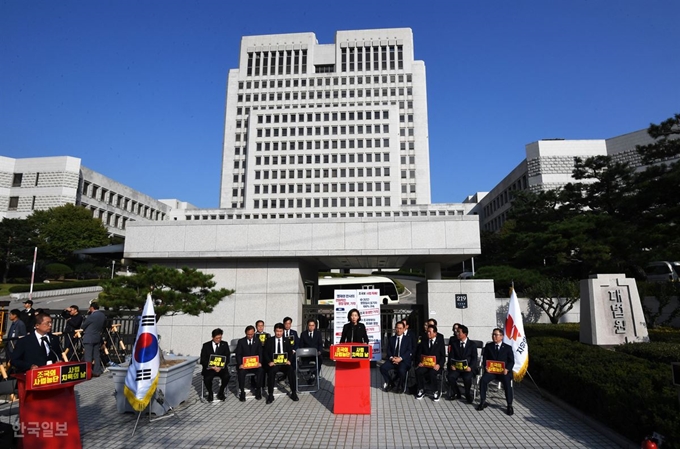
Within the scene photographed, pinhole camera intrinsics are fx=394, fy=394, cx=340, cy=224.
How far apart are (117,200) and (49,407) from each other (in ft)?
218

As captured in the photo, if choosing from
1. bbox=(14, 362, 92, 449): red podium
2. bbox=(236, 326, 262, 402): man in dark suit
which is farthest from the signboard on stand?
bbox=(14, 362, 92, 449): red podium

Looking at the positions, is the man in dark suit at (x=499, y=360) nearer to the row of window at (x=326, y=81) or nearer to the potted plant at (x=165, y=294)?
the potted plant at (x=165, y=294)

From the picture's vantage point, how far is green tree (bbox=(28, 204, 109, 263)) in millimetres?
40125

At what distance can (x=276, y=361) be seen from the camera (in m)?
7.35

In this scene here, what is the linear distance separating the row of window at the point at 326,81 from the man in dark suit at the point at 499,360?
72871mm

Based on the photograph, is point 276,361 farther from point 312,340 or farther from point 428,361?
point 428,361

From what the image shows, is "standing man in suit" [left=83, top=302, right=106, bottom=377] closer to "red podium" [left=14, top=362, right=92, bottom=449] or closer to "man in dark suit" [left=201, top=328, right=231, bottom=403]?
"man in dark suit" [left=201, top=328, right=231, bottom=403]

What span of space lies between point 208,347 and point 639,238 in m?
16.7

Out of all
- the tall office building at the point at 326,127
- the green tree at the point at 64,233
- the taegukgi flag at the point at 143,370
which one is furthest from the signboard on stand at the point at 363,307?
the tall office building at the point at 326,127

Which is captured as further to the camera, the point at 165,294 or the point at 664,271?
A: the point at 664,271

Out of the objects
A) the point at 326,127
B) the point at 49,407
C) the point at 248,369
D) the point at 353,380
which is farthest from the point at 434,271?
the point at 326,127

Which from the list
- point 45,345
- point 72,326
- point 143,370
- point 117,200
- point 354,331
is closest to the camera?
point 45,345

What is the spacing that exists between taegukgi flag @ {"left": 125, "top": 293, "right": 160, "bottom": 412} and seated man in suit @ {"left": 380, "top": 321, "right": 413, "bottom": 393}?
4.30 meters

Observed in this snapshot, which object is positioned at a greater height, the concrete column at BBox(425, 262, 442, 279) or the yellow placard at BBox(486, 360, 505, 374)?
the concrete column at BBox(425, 262, 442, 279)
